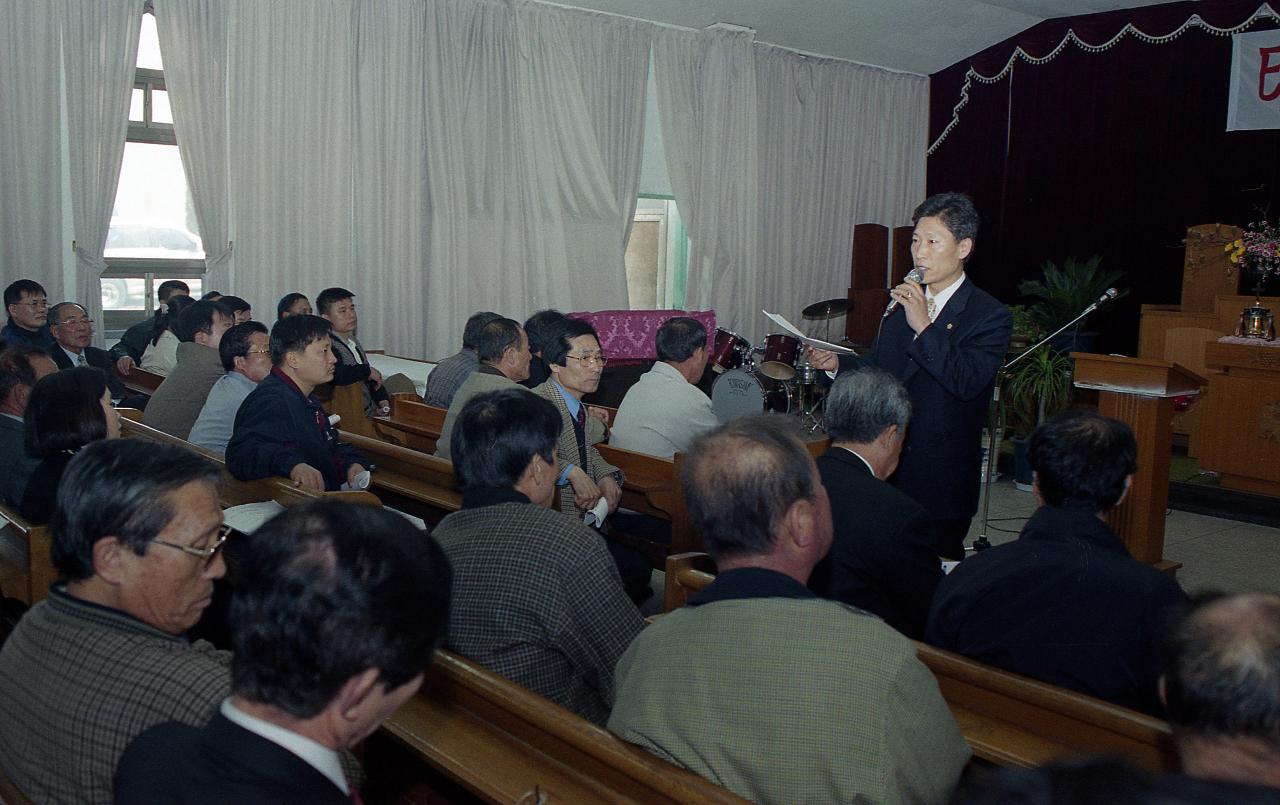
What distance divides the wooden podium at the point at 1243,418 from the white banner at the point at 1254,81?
367cm

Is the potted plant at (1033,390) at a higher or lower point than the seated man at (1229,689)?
lower

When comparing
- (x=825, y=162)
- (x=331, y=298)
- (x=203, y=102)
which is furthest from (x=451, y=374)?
(x=825, y=162)

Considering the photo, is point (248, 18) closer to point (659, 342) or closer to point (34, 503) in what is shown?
point (659, 342)

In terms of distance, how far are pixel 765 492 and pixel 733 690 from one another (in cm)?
33

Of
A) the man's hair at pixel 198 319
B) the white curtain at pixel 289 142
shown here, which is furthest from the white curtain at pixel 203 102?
the man's hair at pixel 198 319

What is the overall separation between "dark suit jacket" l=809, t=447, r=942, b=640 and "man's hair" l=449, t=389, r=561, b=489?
1.92ft

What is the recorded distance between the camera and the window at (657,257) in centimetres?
980

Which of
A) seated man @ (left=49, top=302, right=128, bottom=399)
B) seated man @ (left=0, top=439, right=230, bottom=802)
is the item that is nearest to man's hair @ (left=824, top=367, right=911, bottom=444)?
seated man @ (left=0, top=439, right=230, bottom=802)

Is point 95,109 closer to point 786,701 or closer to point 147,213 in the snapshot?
point 147,213

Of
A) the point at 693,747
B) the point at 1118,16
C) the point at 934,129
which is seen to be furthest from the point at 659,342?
the point at 934,129

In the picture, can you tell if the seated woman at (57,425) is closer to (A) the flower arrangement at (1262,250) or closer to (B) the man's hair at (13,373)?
(B) the man's hair at (13,373)

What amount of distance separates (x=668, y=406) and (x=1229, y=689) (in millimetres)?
3004

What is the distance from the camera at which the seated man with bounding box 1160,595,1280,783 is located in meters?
0.81

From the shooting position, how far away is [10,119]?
634cm
